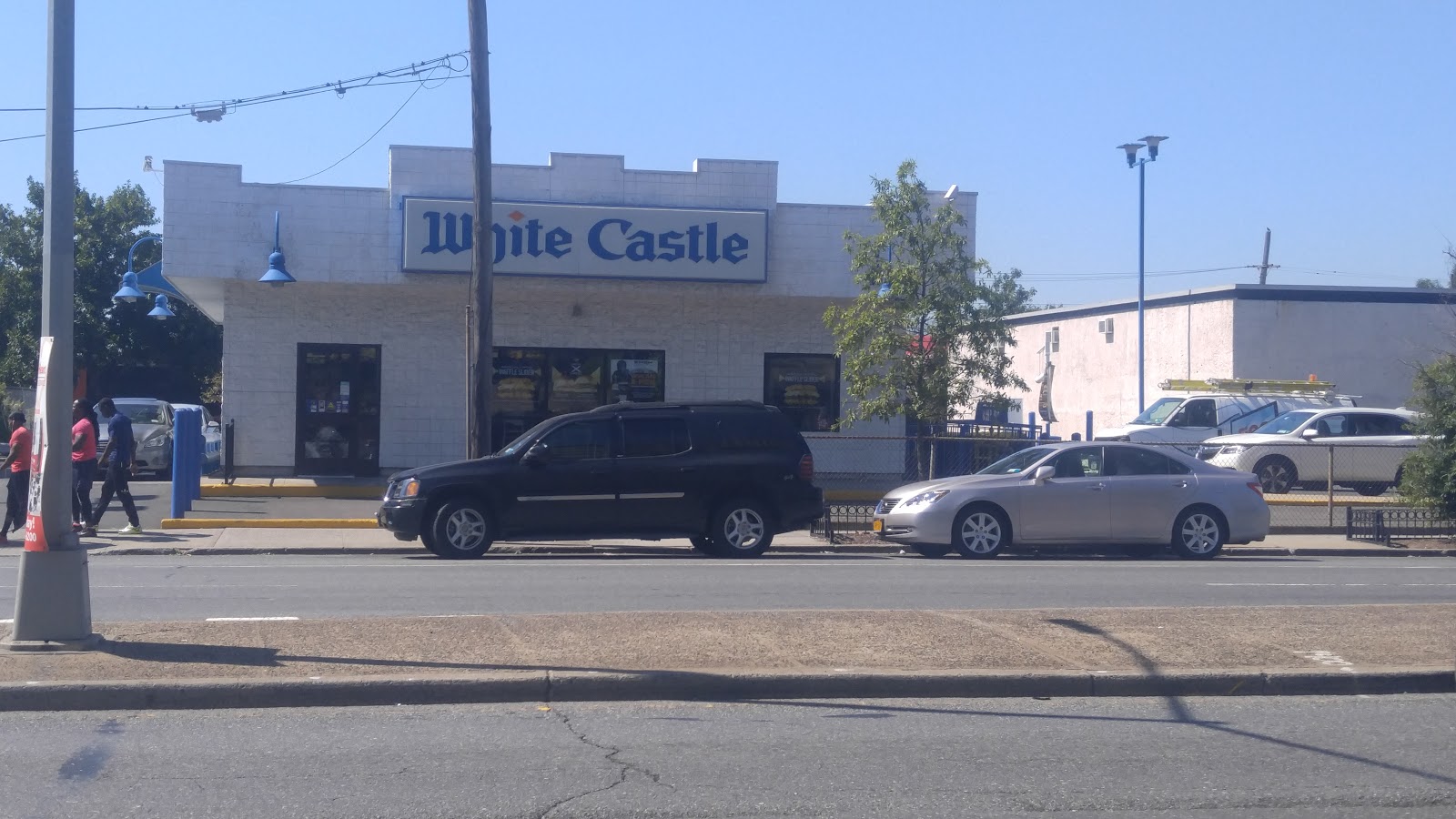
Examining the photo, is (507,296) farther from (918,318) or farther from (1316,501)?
(1316,501)

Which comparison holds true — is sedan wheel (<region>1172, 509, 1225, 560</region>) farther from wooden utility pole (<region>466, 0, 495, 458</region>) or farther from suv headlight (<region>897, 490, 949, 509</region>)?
wooden utility pole (<region>466, 0, 495, 458</region>)

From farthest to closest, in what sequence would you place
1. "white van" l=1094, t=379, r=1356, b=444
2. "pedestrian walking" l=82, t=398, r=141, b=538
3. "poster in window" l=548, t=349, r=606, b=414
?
"white van" l=1094, t=379, r=1356, b=444 → "poster in window" l=548, t=349, r=606, b=414 → "pedestrian walking" l=82, t=398, r=141, b=538

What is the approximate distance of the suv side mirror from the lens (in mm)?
15461

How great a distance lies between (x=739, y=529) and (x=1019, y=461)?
146 inches

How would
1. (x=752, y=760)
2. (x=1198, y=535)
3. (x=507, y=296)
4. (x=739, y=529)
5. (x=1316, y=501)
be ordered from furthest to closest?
(x=507, y=296) → (x=1316, y=501) → (x=1198, y=535) → (x=739, y=529) → (x=752, y=760)

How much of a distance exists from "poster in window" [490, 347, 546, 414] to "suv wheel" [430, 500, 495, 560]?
30.2ft

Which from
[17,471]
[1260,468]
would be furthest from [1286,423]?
[17,471]

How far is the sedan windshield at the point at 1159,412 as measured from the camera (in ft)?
87.8

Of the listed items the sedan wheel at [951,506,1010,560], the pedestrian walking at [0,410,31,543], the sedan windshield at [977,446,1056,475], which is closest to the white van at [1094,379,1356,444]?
the sedan windshield at [977,446,1056,475]

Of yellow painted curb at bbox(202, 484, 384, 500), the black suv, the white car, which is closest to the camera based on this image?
the black suv

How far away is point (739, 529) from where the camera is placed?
1608cm

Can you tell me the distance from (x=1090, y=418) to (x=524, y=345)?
15.0m

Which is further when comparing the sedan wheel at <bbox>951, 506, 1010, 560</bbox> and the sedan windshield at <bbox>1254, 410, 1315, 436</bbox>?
the sedan windshield at <bbox>1254, 410, 1315, 436</bbox>

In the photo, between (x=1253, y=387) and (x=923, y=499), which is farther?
(x=1253, y=387)
